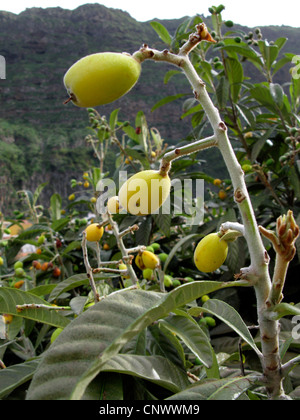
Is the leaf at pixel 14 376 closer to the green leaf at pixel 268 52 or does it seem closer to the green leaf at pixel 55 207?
the green leaf at pixel 55 207

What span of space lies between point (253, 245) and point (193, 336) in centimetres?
17

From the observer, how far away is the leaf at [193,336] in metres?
0.48

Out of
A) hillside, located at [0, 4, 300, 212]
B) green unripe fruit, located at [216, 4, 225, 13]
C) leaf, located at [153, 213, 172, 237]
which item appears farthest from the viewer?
hillside, located at [0, 4, 300, 212]

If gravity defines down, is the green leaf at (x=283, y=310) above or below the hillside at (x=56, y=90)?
below

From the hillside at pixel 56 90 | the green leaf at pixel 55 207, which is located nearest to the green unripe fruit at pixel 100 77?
the green leaf at pixel 55 207

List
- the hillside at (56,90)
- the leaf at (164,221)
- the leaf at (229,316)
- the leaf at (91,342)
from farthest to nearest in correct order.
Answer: the hillside at (56,90), the leaf at (164,221), the leaf at (229,316), the leaf at (91,342)

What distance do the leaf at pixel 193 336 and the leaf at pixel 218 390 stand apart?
0.03 meters

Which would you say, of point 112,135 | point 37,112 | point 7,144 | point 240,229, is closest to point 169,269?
point 112,135

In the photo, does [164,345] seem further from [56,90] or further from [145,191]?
[56,90]

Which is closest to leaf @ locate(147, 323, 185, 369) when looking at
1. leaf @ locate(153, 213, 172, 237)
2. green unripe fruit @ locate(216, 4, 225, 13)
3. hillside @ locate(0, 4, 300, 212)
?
leaf @ locate(153, 213, 172, 237)

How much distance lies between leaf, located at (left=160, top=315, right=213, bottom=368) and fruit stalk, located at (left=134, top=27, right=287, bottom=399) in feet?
0.25

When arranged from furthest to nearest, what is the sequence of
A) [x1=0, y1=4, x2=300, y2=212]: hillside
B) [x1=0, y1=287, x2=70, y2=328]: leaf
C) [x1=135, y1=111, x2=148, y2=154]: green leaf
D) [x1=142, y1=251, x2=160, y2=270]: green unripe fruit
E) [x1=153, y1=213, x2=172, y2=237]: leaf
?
[x1=0, y1=4, x2=300, y2=212]: hillside → [x1=135, y1=111, x2=148, y2=154]: green leaf → [x1=153, y1=213, x2=172, y2=237]: leaf → [x1=142, y1=251, x2=160, y2=270]: green unripe fruit → [x1=0, y1=287, x2=70, y2=328]: leaf

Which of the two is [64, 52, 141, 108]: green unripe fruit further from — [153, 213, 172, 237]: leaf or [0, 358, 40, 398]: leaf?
[153, 213, 172, 237]: leaf

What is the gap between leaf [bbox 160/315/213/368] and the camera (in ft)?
1.58
